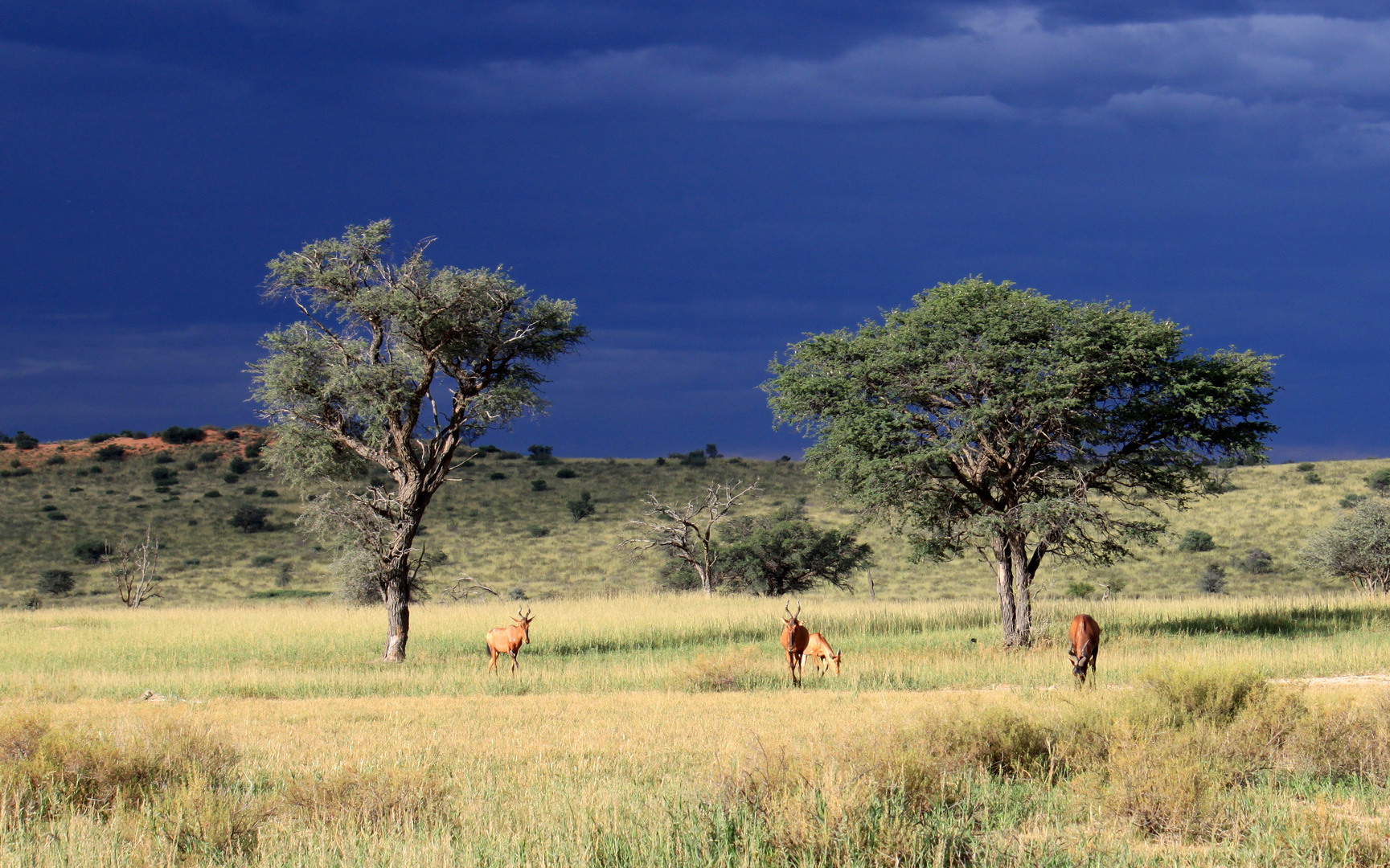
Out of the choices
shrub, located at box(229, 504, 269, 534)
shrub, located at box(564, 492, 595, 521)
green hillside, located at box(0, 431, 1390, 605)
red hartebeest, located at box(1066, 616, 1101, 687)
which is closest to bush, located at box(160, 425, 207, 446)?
green hillside, located at box(0, 431, 1390, 605)

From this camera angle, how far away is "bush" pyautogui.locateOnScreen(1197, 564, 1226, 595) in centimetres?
4925

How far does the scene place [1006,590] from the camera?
948 inches

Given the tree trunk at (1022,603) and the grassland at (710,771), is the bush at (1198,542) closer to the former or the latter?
the tree trunk at (1022,603)

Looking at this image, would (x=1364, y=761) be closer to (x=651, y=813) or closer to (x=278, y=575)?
(x=651, y=813)

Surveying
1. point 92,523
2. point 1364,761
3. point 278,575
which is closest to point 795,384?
point 1364,761

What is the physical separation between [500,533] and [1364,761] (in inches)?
2476

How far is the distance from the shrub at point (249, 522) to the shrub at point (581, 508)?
21.3 metres

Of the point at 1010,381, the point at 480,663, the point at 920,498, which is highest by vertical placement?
the point at 1010,381

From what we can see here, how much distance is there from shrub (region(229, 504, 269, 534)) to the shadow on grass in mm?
60089

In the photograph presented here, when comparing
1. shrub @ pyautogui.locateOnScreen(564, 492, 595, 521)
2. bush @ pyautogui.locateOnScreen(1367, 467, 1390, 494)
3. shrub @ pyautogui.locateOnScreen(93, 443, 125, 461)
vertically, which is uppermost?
shrub @ pyautogui.locateOnScreen(93, 443, 125, 461)

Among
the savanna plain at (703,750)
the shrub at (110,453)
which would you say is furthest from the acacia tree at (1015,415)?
the shrub at (110,453)

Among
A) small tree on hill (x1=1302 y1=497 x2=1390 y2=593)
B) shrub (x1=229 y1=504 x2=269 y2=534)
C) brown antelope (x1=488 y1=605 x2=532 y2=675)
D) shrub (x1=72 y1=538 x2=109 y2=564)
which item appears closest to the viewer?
brown antelope (x1=488 y1=605 x2=532 y2=675)

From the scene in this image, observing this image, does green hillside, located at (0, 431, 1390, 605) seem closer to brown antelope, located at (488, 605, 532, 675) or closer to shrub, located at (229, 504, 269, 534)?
shrub, located at (229, 504, 269, 534)

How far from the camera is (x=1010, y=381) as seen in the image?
2308 centimetres
